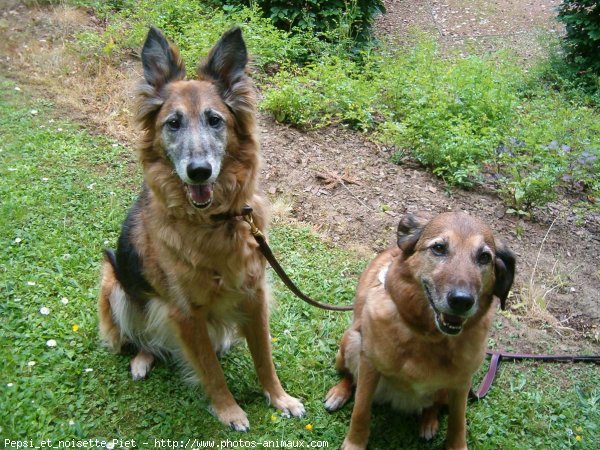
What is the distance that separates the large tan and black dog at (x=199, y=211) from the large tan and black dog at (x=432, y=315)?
0.86 metres

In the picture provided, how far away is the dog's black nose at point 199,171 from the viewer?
2.97m

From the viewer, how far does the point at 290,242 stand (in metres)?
5.26

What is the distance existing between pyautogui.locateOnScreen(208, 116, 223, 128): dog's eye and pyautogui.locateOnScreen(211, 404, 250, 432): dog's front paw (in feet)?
6.39

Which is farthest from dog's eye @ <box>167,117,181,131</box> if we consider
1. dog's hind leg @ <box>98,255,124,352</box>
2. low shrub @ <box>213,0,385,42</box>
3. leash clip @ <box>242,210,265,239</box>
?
low shrub @ <box>213,0,385,42</box>

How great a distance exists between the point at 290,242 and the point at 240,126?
209 cm

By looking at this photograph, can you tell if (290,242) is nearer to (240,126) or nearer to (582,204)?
(240,126)

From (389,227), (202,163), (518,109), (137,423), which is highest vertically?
(202,163)

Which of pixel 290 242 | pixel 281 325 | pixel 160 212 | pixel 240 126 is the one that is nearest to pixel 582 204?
pixel 290 242

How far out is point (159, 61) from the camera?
332cm

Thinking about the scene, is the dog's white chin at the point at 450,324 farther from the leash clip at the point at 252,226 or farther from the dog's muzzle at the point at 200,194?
the dog's muzzle at the point at 200,194

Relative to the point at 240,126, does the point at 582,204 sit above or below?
below

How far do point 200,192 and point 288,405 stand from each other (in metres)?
1.71

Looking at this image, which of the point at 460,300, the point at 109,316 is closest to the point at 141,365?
the point at 109,316

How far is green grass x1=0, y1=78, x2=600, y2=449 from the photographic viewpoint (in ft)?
11.6
